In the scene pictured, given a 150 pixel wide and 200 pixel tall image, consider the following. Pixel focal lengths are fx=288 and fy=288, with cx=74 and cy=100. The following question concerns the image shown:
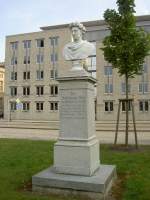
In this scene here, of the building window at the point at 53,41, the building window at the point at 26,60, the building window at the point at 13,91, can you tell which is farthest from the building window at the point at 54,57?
the building window at the point at 13,91

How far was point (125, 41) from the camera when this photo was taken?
46.2 feet

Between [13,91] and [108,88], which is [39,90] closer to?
[13,91]

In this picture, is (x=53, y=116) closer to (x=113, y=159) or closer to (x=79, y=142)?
(x=113, y=159)

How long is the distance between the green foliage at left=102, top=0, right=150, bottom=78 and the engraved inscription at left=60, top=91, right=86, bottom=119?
22.7 ft

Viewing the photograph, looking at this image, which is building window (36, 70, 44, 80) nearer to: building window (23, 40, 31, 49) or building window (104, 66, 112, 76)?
building window (23, 40, 31, 49)

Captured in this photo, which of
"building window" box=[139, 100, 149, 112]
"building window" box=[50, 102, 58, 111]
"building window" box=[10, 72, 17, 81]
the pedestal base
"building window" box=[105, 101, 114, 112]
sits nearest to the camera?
the pedestal base

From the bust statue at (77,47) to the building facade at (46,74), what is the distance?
132 ft

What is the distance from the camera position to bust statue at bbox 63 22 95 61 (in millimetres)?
8148

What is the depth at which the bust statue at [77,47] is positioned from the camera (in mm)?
8148

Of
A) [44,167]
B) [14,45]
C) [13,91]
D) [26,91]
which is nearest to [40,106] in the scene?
[26,91]

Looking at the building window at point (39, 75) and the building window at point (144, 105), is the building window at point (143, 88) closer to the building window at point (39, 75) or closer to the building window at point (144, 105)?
the building window at point (144, 105)

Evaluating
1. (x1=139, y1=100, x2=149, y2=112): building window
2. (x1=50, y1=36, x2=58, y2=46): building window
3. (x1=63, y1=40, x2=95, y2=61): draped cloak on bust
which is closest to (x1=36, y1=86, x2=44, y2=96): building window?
(x1=50, y1=36, x2=58, y2=46): building window

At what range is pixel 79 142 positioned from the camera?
753cm

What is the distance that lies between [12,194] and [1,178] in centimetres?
161
